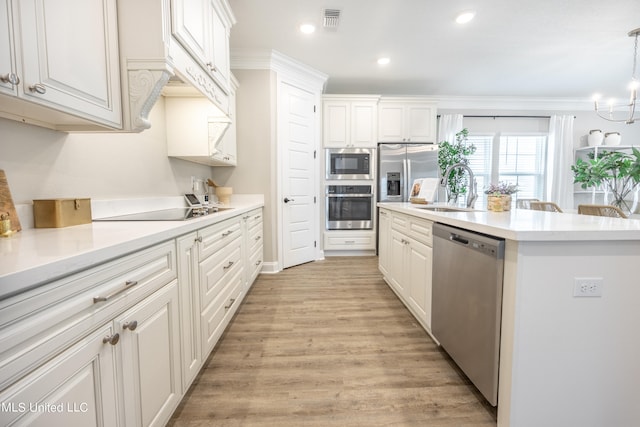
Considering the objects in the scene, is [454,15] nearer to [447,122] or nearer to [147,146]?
[447,122]

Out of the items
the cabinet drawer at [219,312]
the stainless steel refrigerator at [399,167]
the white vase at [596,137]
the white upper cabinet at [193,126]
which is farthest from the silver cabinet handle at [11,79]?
the white vase at [596,137]

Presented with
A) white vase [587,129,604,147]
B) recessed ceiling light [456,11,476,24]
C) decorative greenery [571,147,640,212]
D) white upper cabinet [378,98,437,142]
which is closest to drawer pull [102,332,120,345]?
recessed ceiling light [456,11,476,24]

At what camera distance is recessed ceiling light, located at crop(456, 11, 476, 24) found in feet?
8.36

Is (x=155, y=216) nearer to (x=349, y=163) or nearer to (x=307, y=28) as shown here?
(x=307, y=28)

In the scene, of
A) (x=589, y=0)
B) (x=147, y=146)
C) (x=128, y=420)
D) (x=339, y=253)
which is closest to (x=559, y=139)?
(x=589, y=0)

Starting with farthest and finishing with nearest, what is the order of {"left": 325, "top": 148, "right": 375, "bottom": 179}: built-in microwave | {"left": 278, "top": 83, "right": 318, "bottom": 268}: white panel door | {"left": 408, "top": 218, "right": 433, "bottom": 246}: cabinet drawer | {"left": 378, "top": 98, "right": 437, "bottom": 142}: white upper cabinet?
1. {"left": 378, "top": 98, "right": 437, "bottom": 142}: white upper cabinet
2. {"left": 325, "top": 148, "right": 375, "bottom": 179}: built-in microwave
3. {"left": 278, "top": 83, "right": 318, "bottom": 268}: white panel door
4. {"left": 408, "top": 218, "right": 433, "bottom": 246}: cabinet drawer

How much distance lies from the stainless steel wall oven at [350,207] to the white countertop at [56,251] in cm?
321

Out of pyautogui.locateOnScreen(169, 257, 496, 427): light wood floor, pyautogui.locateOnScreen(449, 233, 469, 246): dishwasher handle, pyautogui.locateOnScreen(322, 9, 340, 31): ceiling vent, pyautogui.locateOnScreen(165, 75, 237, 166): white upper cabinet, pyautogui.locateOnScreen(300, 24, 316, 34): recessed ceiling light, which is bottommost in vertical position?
pyautogui.locateOnScreen(169, 257, 496, 427): light wood floor

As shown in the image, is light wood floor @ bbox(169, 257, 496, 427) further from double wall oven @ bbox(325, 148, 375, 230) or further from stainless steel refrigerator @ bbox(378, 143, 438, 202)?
stainless steel refrigerator @ bbox(378, 143, 438, 202)

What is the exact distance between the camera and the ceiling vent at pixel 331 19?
2.55m

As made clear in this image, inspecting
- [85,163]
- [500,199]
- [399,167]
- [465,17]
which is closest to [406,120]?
[399,167]

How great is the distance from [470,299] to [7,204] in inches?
80.2

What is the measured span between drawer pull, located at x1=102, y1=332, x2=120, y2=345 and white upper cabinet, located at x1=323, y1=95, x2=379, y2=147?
386cm

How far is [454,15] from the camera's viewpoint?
8.53 feet
